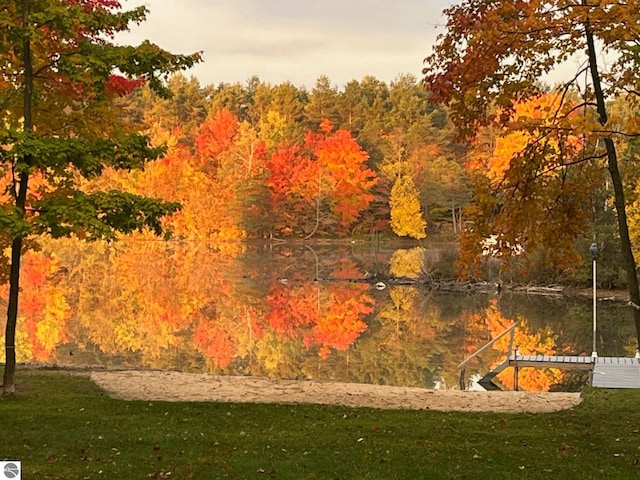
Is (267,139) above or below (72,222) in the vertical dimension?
above

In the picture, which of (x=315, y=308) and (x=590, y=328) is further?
(x=315, y=308)

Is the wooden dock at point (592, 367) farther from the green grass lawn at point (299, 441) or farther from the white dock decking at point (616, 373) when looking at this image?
the green grass lawn at point (299, 441)

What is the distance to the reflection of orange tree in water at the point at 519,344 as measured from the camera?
671 inches

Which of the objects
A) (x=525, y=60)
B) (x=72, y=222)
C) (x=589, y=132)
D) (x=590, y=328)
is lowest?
(x=590, y=328)

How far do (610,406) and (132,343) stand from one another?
43.3ft

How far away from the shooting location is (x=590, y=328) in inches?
955

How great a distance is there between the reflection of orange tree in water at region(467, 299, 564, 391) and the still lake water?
2.2 inches

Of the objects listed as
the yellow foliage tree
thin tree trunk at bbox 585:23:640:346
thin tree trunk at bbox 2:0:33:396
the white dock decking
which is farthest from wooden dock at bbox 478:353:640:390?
the yellow foliage tree

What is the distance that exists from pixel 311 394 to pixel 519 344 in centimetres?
1074

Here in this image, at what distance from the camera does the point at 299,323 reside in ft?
80.2

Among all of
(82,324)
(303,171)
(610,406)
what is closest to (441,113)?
(303,171)

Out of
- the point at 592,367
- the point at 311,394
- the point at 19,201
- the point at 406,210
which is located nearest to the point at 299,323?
the point at 592,367

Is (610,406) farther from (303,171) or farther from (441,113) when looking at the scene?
(441,113)

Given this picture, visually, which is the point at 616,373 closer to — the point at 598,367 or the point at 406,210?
the point at 598,367
